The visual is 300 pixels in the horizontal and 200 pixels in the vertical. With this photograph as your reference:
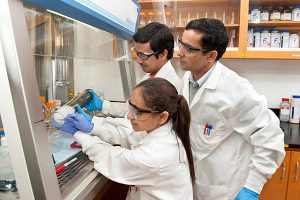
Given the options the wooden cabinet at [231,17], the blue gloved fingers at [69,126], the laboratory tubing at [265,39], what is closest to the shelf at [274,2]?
the wooden cabinet at [231,17]

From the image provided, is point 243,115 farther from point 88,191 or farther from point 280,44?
point 280,44

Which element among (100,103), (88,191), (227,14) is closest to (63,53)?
(100,103)

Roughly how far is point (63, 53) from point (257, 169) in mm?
1067

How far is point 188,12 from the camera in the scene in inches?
99.2

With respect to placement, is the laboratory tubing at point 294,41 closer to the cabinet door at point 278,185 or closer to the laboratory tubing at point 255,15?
the laboratory tubing at point 255,15

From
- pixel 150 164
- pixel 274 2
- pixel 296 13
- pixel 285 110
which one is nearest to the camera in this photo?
pixel 150 164

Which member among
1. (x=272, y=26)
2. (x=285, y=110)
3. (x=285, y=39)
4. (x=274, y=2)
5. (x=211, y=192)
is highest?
(x=274, y=2)

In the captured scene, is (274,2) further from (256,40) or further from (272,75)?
(272,75)

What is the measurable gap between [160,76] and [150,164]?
0.67 meters

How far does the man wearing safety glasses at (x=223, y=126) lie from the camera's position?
1.21m

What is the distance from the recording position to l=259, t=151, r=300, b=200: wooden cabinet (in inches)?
77.8

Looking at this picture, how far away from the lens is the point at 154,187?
1022 millimetres

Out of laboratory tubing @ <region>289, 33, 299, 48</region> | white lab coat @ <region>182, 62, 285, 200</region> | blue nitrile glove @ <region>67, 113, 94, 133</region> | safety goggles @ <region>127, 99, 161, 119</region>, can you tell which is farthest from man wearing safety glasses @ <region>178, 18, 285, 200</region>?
laboratory tubing @ <region>289, 33, 299, 48</region>

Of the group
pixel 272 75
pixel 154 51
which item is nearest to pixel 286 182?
pixel 272 75
